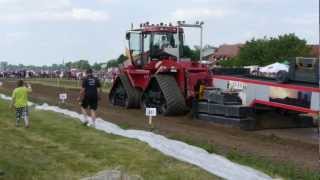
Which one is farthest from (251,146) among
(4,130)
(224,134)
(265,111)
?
(4,130)

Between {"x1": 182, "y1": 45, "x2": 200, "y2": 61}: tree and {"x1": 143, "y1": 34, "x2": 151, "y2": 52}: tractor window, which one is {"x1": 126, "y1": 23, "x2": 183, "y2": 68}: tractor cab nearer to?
{"x1": 143, "y1": 34, "x2": 151, "y2": 52}: tractor window

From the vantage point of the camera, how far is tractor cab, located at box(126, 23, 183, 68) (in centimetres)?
2369

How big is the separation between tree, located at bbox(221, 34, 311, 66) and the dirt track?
201 feet

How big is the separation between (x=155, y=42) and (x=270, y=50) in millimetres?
61727

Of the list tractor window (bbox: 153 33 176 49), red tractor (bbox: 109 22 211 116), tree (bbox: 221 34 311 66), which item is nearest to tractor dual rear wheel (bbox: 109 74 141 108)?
red tractor (bbox: 109 22 211 116)

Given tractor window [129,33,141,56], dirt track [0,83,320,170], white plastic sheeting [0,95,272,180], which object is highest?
tractor window [129,33,141,56]

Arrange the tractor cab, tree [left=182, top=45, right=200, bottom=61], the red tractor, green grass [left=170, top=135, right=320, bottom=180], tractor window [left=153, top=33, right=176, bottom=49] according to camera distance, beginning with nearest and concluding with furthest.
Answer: green grass [left=170, top=135, right=320, bottom=180]
the red tractor
the tractor cab
tractor window [left=153, top=33, right=176, bottom=49]
tree [left=182, top=45, right=200, bottom=61]

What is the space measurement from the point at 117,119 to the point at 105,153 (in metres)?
8.02

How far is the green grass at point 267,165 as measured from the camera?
11.8 metres

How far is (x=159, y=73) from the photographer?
22.9 m

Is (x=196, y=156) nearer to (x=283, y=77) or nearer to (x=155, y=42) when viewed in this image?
(x=283, y=77)

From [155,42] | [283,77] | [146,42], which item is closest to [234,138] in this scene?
[283,77]

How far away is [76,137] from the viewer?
16.4 meters

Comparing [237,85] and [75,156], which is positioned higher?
[237,85]
